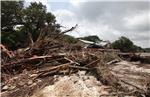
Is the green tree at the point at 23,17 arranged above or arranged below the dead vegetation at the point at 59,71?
above

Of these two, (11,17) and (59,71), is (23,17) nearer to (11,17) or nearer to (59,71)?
(11,17)

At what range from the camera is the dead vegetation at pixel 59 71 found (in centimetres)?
698

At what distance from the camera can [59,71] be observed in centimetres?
796

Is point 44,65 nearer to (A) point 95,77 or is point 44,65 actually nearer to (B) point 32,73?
(B) point 32,73

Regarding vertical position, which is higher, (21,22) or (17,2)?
(17,2)

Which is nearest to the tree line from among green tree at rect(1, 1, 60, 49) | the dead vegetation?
green tree at rect(1, 1, 60, 49)

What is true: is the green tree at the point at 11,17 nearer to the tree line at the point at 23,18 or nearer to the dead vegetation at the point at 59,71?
the tree line at the point at 23,18

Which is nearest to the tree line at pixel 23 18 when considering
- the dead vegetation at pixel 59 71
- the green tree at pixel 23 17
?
the green tree at pixel 23 17

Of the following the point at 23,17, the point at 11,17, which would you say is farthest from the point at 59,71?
the point at 23,17

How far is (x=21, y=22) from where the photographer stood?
26391 mm

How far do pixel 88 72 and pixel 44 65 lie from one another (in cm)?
142

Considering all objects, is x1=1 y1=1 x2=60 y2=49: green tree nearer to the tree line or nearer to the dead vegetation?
the tree line

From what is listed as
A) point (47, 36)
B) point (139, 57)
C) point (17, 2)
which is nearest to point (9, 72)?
point (47, 36)

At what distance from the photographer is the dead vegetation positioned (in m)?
6.98
